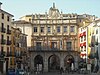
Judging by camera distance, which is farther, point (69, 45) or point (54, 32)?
point (54, 32)

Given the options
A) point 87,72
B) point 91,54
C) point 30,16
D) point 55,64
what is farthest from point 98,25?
point 55,64

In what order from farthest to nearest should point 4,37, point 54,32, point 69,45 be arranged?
1. point 54,32
2. point 69,45
3. point 4,37

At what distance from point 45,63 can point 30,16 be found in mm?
13193

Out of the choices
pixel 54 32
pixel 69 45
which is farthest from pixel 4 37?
pixel 69 45

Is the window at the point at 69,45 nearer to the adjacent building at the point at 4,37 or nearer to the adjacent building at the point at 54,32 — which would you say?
the adjacent building at the point at 54,32

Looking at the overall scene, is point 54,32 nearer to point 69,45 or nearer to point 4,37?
point 69,45

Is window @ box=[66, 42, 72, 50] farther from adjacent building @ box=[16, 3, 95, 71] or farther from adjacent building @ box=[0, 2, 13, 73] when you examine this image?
adjacent building @ box=[0, 2, 13, 73]

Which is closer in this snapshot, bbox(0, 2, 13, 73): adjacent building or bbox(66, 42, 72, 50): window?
bbox(0, 2, 13, 73): adjacent building

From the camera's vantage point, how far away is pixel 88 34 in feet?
260

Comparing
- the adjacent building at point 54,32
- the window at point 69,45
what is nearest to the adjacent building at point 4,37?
the adjacent building at point 54,32

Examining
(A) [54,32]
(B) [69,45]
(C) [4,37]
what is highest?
(A) [54,32]

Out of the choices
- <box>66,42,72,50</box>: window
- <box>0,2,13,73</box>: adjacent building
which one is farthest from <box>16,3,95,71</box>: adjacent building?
<box>0,2,13,73</box>: adjacent building

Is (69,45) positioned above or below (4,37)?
below

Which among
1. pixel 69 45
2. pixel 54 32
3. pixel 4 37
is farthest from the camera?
pixel 54 32
